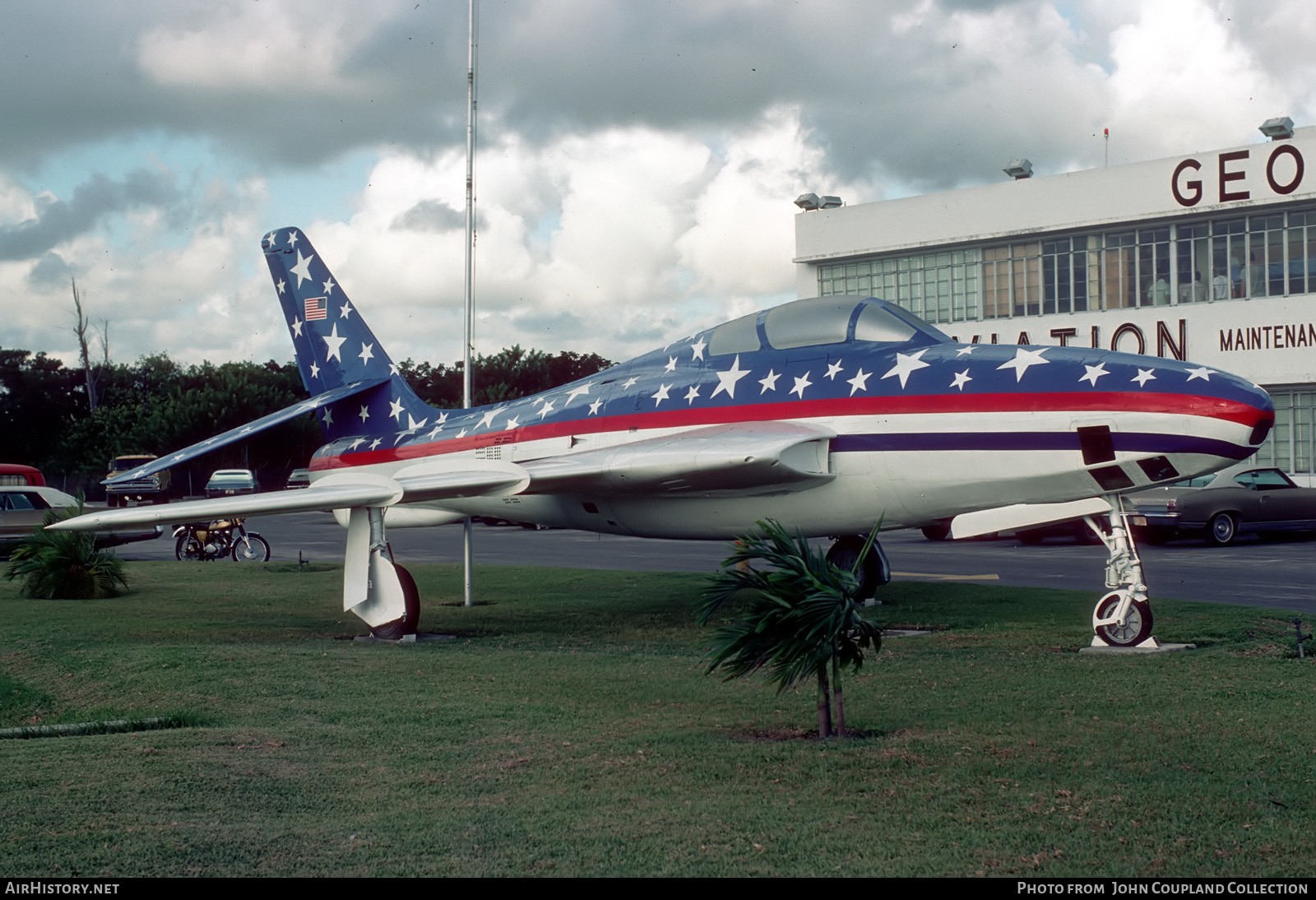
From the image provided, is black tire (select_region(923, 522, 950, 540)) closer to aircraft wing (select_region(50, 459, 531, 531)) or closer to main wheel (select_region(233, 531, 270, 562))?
main wheel (select_region(233, 531, 270, 562))

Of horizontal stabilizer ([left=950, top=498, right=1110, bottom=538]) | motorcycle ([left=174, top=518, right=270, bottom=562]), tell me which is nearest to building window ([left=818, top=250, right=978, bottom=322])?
motorcycle ([left=174, top=518, right=270, bottom=562])

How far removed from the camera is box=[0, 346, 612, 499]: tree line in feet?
200

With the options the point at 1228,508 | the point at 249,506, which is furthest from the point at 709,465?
the point at 1228,508

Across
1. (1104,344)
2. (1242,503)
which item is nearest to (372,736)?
(1242,503)

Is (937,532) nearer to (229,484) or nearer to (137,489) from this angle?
(229,484)

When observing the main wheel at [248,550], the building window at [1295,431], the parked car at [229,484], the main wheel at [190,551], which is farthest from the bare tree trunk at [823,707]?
the parked car at [229,484]

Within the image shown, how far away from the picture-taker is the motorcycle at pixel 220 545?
24875 mm

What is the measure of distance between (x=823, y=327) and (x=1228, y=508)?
54.3 ft

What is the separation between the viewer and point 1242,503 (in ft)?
80.1

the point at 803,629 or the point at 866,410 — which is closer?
the point at 803,629

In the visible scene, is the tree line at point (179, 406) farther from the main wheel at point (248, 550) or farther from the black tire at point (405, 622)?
the black tire at point (405, 622)

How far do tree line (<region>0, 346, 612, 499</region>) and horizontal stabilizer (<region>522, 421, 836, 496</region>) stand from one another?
143 feet

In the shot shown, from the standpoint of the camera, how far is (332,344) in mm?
15953
